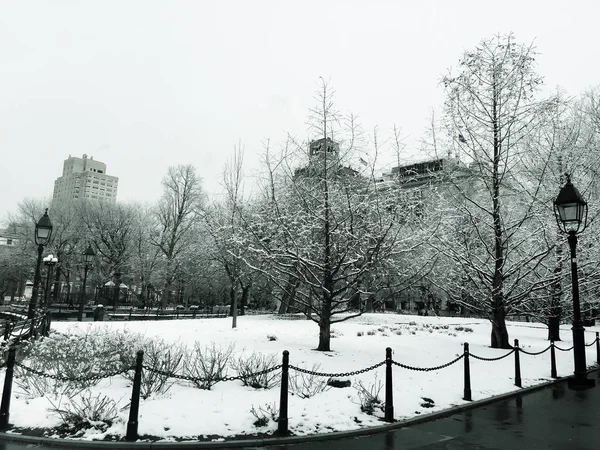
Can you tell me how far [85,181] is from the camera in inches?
4850

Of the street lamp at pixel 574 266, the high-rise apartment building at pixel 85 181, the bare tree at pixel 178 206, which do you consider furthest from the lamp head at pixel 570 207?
the high-rise apartment building at pixel 85 181

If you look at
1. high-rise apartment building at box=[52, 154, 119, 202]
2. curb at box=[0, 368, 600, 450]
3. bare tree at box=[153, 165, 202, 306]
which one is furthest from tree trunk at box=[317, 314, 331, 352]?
high-rise apartment building at box=[52, 154, 119, 202]

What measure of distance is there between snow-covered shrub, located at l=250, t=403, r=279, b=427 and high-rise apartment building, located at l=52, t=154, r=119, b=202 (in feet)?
362

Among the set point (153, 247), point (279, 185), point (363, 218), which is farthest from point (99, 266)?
point (363, 218)

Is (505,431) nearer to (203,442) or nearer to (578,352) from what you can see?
(203,442)

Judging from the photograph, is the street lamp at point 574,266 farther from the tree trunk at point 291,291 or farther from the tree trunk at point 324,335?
the tree trunk at point 291,291

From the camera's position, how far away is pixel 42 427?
585cm

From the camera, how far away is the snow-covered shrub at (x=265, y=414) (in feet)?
20.1

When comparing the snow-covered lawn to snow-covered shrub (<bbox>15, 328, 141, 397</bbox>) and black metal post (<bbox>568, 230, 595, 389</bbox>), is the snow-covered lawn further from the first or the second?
black metal post (<bbox>568, 230, 595, 389</bbox>)

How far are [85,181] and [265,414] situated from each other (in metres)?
133

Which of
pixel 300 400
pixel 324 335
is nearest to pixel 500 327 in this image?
pixel 324 335

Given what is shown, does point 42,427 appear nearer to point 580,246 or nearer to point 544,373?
point 544,373

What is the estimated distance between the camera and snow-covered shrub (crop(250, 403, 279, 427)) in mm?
6137

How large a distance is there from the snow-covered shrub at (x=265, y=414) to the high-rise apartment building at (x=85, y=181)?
110208 millimetres
